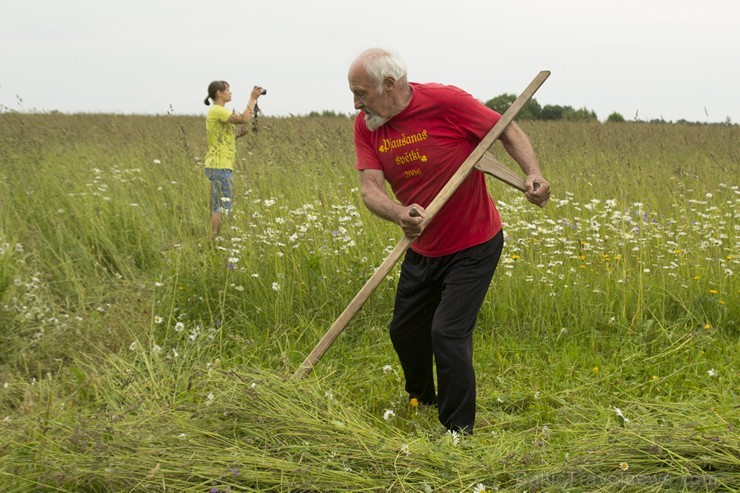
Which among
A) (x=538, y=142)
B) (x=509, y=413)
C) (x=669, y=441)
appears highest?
(x=538, y=142)

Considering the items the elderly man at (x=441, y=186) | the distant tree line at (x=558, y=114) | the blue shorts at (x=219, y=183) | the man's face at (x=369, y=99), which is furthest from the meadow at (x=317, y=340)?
the distant tree line at (x=558, y=114)

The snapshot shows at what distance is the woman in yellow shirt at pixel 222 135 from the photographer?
6906 millimetres

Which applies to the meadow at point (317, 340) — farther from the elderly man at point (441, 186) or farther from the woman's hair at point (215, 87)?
the woman's hair at point (215, 87)

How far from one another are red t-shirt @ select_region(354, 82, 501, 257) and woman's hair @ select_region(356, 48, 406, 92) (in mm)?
158

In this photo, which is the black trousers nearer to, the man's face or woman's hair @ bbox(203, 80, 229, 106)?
the man's face

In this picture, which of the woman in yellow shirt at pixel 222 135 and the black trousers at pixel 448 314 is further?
the woman in yellow shirt at pixel 222 135

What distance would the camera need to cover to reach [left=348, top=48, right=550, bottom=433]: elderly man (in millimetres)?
3131

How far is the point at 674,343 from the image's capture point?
13.9ft

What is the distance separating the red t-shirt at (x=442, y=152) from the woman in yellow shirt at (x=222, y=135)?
11.8 feet

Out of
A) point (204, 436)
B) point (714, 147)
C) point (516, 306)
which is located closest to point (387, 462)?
point (204, 436)

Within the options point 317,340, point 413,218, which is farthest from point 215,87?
point 413,218

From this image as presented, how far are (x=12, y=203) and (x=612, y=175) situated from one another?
5618 millimetres

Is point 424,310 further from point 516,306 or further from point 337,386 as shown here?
point 516,306

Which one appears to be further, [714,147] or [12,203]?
[714,147]
